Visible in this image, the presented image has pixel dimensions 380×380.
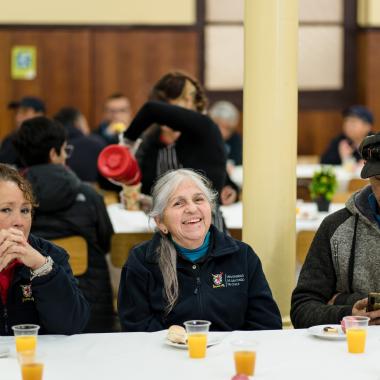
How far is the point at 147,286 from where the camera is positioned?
12.1 feet

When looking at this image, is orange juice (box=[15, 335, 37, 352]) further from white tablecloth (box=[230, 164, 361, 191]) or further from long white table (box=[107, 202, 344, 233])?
white tablecloth (box=[230, 164, 361, 191])

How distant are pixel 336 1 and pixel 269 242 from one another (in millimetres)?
7922

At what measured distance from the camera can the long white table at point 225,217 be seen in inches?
222

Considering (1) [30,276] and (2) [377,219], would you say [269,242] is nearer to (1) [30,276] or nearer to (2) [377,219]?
(2) [377,219]

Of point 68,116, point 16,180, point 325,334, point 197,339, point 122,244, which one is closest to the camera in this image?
point 197,339

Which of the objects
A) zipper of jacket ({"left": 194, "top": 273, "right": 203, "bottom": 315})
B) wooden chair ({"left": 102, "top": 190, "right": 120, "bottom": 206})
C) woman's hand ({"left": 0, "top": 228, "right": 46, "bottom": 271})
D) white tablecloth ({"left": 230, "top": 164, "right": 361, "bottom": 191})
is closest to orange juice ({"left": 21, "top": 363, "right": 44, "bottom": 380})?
woman's hand ({"left": 0, "top": 228, "right": 46, "bottom": 271})

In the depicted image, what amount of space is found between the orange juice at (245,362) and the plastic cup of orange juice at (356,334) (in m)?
0.42

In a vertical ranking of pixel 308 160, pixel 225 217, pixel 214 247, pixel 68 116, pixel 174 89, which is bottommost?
pixel 308 160

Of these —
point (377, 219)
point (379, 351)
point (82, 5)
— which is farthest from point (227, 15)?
point (379, 351)

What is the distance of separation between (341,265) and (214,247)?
0.50m

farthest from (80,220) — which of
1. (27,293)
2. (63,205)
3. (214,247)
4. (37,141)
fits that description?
(27,293)

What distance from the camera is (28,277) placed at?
3.42 metres

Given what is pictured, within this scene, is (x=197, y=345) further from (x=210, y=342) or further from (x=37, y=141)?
(x=37, y=141)

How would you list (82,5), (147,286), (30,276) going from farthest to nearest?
(82,5)
(147,286)
(30,276)
